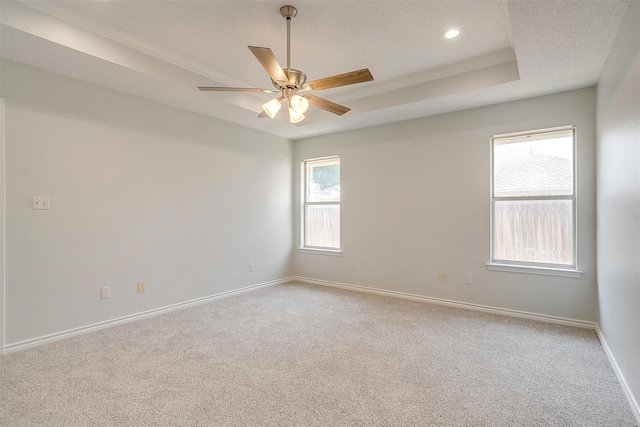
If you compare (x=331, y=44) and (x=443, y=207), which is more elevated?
(x=331, y=44)

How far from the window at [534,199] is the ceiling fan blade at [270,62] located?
9.28 ft

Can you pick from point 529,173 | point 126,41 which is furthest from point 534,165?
point 126,41

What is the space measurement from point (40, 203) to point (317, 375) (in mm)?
2878

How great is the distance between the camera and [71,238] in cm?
304

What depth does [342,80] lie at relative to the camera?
2254 mm

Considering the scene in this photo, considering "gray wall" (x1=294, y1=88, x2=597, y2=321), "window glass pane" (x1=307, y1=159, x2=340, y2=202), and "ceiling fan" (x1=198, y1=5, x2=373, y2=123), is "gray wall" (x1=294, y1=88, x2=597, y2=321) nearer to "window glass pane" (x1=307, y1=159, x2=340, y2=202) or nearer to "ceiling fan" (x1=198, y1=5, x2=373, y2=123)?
"window glass pane" (x1=307, y1=159, x2=340, y2=202)

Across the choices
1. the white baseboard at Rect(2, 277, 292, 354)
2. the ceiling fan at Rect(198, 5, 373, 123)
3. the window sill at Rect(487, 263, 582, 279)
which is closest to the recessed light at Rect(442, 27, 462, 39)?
the ceiling fan at Rect(198, 5, 373, 123)

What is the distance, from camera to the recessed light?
8.79ft

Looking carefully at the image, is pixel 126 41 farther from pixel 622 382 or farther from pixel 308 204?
pixel 622 382

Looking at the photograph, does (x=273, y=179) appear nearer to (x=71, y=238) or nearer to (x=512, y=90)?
(x=71, y=238)

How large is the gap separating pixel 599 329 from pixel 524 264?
0.87 meters

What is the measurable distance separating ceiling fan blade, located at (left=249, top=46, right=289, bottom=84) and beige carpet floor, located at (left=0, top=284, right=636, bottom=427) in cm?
220

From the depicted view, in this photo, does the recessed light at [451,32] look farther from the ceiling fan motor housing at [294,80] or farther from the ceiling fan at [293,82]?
the ceiling fan motor housing at [294,80]

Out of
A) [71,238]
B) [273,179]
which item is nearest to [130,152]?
[71,238]
